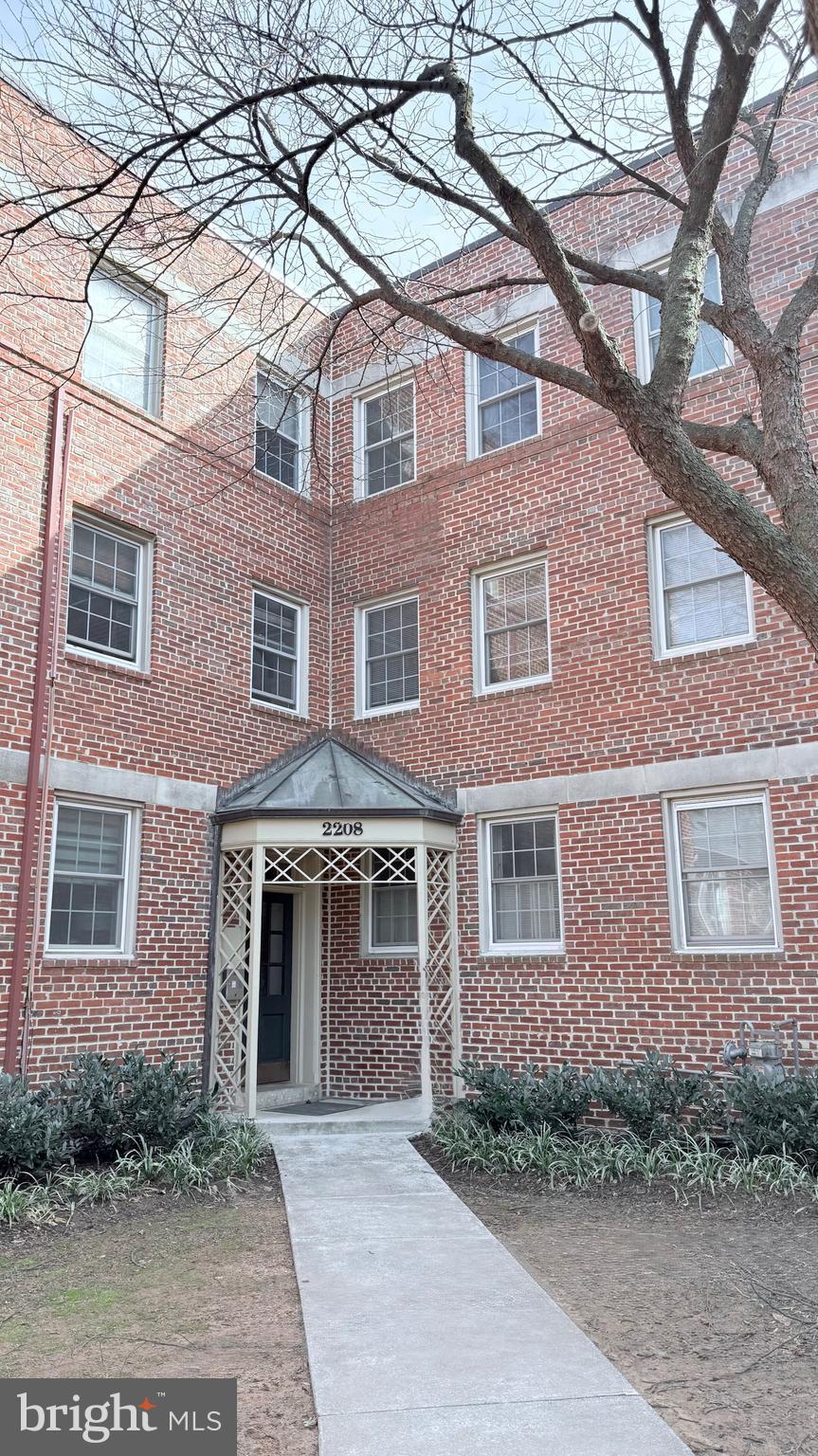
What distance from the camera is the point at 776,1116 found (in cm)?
827

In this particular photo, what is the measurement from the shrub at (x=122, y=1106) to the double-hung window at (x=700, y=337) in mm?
8016

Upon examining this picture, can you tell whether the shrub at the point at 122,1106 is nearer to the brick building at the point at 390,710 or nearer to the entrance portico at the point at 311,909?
the brick building at the point at 390,710

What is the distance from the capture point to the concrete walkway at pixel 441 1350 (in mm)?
3854

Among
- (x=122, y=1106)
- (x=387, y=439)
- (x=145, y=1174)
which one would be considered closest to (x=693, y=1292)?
(x=145, y=1174)

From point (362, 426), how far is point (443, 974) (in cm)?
701

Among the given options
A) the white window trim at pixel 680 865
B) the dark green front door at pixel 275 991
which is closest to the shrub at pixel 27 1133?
the dark green front door at pixel 275 991

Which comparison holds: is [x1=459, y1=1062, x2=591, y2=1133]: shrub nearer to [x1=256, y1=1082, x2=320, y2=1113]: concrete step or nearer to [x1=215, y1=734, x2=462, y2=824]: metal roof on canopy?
[x1=256, y1=1082, x2=320, y2=1113]: concrete step

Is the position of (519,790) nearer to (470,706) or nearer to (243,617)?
(470,706)

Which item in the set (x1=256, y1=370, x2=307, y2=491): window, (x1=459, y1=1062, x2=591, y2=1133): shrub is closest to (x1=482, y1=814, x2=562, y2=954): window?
(x1=459, y1=1062, x2=591, y2=1133): shrub

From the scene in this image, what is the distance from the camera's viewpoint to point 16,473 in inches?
396

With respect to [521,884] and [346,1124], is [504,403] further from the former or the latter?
[346,1124]

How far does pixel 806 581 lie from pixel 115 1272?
17.0ft

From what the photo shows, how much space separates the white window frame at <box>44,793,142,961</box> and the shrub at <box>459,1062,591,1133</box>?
3477mm

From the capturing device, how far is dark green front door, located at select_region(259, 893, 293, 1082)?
12.0m
